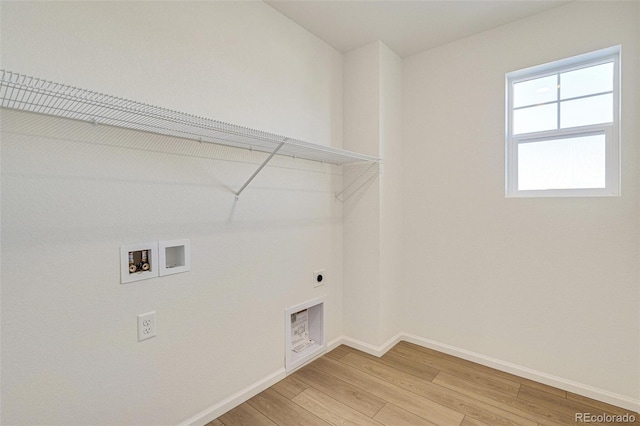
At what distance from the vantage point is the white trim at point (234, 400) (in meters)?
1.65

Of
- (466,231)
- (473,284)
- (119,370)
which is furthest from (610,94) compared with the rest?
(119,370)

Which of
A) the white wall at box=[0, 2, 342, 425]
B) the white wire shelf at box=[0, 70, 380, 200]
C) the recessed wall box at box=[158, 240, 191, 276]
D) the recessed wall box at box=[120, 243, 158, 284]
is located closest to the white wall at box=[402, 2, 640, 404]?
the white wall at box=[0, 2, 342, 425]

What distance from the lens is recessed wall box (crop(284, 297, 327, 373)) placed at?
2156 millimetres

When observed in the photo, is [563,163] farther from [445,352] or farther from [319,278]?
[319,278]

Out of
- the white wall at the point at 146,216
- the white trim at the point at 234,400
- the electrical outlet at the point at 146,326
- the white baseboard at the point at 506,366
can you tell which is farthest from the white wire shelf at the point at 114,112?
the white baseboard at the point at 506,366

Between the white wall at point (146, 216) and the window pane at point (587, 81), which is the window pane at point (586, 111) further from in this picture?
the white wall at point (146, 216)

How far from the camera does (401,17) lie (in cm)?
212

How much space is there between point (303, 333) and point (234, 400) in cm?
76

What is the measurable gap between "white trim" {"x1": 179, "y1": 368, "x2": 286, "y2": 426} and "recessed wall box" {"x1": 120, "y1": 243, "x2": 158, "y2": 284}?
82 cm

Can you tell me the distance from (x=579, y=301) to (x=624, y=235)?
0.47 m

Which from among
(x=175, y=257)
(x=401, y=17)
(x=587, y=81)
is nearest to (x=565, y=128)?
(x=587, y=81)

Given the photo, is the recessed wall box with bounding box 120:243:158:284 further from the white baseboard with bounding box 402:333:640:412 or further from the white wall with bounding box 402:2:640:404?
the white baseboard with bounding box 402:333:640:412

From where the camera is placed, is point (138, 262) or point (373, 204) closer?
point (138, 262)

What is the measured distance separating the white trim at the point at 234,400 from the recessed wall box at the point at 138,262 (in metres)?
0.82
